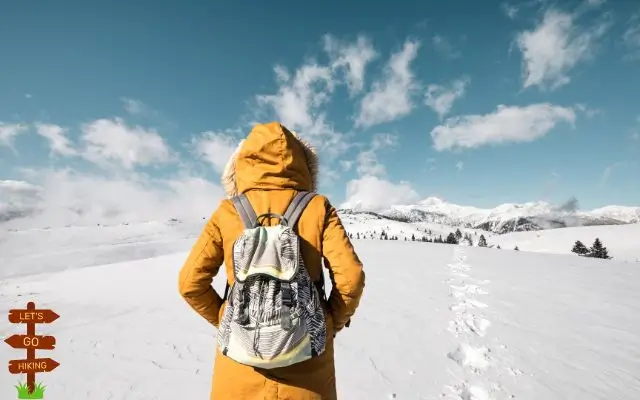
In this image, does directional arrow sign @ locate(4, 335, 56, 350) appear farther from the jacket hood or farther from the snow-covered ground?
the jacket hood

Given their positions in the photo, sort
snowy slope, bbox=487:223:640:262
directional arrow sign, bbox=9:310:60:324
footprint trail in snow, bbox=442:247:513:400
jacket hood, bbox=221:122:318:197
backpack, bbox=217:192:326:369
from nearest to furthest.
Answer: backpack, bbox=217:192:326:369, jacket hood, bbox=221:122:318:197, footprint trail in snow, bbox=442:247:513:400, directional arrow sign, bbox=9:310:60:324, snowy slope, bbox=487:223:640:262

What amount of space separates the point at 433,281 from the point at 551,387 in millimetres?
8381

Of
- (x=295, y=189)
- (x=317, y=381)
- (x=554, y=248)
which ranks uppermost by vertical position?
(x=295, y=189)

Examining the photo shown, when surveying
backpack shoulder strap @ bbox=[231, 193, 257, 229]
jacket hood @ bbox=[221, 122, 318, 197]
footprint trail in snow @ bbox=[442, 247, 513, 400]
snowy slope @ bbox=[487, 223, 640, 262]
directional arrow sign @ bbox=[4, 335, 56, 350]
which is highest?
jacket hood @ bbox=[221, 122, 318, 197]

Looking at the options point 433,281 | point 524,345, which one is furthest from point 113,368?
point 433,281

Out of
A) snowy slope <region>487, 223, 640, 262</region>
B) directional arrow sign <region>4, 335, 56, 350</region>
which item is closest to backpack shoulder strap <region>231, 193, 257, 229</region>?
directional arrow sign <region>4, 335, 56, 350</region>

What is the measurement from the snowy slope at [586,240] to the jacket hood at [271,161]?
13506 centimetres

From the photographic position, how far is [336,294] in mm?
2309

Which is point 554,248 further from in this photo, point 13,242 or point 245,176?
point 13,242

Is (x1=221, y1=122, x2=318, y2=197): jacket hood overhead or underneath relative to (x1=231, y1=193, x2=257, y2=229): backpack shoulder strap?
overhead

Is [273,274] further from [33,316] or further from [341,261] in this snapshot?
[33,316]

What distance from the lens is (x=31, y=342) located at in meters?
5.11

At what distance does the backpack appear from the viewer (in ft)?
6.23

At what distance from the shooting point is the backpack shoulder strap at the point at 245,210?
2182 millimetres
